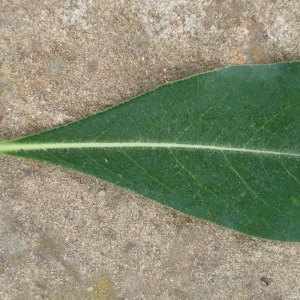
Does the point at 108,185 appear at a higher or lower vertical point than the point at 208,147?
lower

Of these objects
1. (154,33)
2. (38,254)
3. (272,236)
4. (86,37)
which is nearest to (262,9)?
(154,33)

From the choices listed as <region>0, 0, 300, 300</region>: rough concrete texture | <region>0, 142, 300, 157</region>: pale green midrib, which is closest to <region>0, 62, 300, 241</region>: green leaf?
<region>0, 142, 300, 157</region>: pale green midrib

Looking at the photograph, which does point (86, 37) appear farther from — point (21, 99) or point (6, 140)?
point (6, 140)

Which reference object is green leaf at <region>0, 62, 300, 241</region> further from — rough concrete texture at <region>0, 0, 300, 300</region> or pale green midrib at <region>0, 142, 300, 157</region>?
rough concrete texture at <region>0, 0, 300, 300</region>

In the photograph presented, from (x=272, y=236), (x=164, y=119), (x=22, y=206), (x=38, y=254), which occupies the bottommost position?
(x=38, y=254)

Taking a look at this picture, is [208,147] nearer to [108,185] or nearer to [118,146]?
[118,146]

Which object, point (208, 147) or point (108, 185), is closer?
point (208, 147)

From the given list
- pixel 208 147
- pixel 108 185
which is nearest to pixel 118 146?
pixel 108 185
